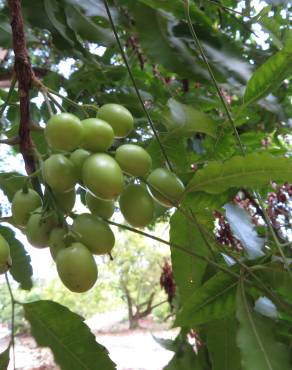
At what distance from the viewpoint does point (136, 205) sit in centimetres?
45

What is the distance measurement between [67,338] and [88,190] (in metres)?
0.18

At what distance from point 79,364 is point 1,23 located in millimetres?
610

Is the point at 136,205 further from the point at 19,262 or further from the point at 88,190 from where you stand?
the point at 19,262

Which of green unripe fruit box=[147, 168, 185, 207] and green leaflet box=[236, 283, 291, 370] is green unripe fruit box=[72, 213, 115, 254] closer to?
green unripe fruit box=[147, 168, 185, 207]

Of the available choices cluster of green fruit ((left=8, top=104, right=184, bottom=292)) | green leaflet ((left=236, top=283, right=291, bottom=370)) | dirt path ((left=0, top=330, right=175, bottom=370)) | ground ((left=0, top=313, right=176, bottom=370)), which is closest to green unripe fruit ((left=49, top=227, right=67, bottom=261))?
cluster of green fruit ((left=8, top=104, right=184, bottom=292))

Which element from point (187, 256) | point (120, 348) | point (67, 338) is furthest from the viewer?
point (120, 348)

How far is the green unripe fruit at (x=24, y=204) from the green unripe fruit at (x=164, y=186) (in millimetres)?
119

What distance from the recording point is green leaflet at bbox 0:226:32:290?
2.22ft

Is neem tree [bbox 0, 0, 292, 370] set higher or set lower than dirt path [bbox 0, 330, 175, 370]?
higher

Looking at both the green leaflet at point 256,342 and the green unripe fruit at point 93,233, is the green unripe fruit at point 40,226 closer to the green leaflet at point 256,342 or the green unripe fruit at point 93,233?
the green unripe fruit at point 93,233

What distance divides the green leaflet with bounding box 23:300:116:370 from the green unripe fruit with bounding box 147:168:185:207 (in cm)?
16

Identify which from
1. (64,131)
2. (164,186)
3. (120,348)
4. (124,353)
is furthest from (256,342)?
(120,348)

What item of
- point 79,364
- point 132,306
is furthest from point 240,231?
point 132,306

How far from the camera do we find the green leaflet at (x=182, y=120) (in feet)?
1.72
